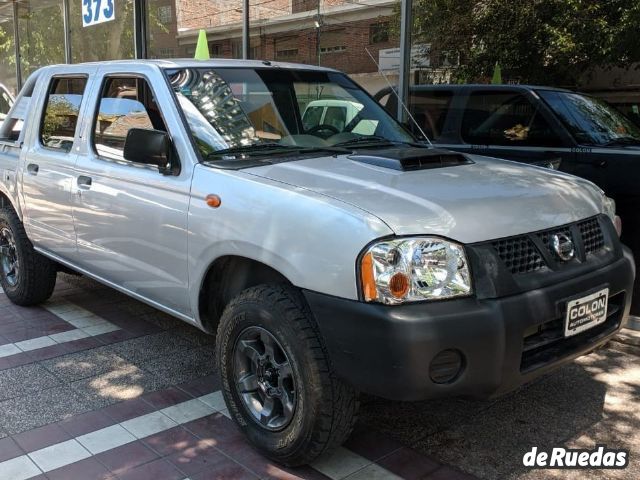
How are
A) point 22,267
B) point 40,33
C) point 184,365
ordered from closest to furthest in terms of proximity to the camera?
point 184,365
point 22,267
point 40,33

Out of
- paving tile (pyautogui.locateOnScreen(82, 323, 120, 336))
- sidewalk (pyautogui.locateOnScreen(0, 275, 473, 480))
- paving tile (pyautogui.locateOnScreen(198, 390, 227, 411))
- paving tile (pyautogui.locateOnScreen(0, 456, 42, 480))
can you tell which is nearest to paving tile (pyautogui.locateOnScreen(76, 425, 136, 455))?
sidewalk (pyautogui.locateOnScreen(0, 275, 473, 480))

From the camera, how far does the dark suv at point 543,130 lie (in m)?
5.64

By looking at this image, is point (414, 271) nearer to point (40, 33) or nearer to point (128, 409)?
point (128, 409)

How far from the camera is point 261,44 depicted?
9.45 meters

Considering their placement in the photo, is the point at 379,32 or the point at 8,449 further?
the point at 379,32

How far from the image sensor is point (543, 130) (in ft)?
20.5

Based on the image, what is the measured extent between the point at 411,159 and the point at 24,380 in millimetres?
2722

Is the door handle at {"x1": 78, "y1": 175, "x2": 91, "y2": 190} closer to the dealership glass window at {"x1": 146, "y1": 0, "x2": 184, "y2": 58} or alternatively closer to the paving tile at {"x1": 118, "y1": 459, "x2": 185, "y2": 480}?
the paving tile at {"x1": 118, "y1": 459, "x2": 185, "y2": 480}

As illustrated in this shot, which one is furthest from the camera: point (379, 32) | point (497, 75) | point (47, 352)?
point (497, 75)

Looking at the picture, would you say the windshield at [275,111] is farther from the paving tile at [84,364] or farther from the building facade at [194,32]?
the building facade at [194,32]

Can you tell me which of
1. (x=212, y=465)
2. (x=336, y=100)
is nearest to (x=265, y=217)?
(x=212, y=465)

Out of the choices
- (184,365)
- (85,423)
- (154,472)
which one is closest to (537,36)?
(184,365)

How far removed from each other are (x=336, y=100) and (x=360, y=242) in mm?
2050

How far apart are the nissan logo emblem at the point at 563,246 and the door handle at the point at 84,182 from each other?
2.78m
